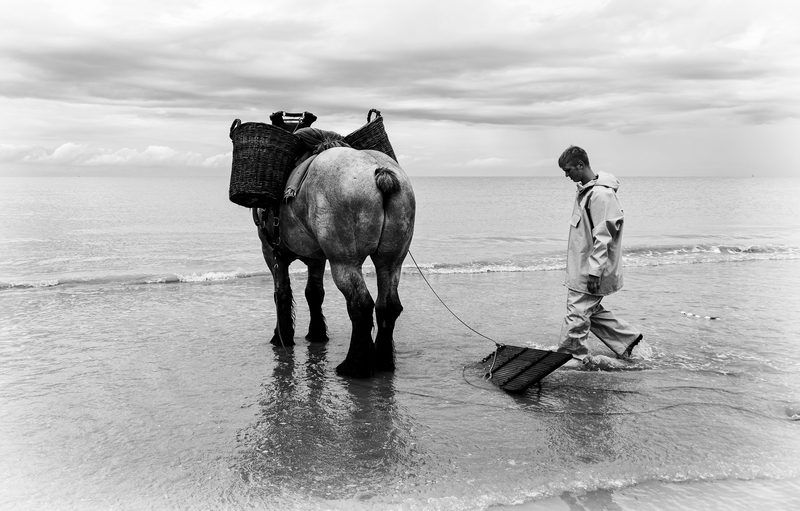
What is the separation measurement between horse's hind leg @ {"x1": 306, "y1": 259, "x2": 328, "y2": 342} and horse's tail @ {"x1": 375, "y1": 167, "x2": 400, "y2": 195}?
1.80m

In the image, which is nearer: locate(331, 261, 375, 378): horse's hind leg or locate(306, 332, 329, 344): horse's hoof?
locate(331, 261, 375, 378): horse's hind leg

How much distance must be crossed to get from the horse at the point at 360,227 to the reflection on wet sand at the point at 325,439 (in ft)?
1.38

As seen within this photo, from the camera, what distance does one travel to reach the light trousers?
618cm

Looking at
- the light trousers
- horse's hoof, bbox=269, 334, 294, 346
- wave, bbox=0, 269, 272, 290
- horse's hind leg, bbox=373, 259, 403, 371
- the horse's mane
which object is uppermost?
the horse's mane

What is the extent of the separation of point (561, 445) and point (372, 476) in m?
1.34

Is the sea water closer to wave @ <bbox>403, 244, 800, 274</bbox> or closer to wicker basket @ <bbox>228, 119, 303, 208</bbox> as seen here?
wicker basket @ <bbox>228, 119, 303, 208</bbox>

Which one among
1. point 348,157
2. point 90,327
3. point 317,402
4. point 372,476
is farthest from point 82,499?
point 90,327

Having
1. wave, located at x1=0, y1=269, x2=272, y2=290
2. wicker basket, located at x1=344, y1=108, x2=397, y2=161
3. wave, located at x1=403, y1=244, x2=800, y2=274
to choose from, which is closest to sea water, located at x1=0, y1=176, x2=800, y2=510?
wave, located at x1=0, y1=269, x2=272, y2=290

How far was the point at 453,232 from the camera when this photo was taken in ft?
89.7

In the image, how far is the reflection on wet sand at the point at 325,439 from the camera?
3.90m

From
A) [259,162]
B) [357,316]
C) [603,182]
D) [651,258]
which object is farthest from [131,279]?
[651,258]

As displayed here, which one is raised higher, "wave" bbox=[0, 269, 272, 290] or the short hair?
the short hair

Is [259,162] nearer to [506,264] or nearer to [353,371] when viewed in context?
[353,371]

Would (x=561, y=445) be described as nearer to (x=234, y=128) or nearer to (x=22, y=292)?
(x=234, y=128)
